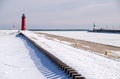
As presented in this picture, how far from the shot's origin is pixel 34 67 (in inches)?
458

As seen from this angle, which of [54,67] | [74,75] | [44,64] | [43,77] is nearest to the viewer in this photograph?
[74,75]

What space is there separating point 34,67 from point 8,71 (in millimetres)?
1262

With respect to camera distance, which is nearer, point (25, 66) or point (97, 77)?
point (97, 77)

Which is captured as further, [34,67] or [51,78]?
[34,67]

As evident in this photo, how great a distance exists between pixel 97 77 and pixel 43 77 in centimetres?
190

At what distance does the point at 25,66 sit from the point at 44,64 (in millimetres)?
935

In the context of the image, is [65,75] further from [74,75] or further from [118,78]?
[118,78]

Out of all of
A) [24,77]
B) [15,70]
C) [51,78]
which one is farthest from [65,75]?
[15,70]

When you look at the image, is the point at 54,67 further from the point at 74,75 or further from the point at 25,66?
the point at 74,75

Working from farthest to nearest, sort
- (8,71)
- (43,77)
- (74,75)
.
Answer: (8,71) → (43,77) → (74,75)

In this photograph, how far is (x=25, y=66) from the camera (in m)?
12.0

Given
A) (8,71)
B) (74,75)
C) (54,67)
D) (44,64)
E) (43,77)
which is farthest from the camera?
(44,64)

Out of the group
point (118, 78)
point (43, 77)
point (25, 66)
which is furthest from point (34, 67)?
point (118, 78)

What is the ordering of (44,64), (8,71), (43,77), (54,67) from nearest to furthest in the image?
(43,77), (8,71), (54,67), (44,64)
